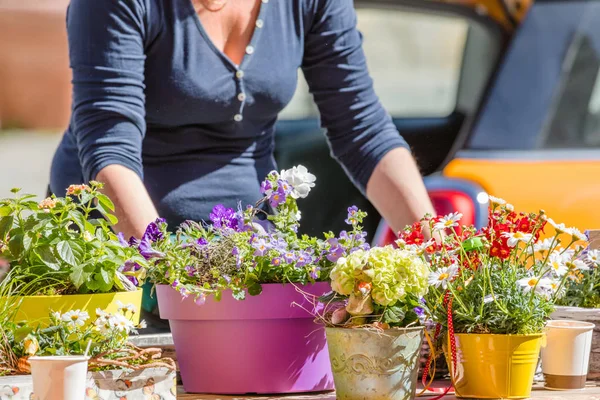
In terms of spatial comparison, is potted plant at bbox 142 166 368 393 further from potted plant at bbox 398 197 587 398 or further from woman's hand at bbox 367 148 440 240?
woman's hand at bbox 367 148 440 240

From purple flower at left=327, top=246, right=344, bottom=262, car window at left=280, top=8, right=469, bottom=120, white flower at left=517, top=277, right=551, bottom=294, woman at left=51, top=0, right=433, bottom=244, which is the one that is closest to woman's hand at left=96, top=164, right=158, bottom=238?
woman at left=51, top=0, right=433, bottom=244

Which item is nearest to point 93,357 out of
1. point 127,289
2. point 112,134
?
point 127,289

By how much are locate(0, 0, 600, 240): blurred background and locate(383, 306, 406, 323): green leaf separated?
1.49 m

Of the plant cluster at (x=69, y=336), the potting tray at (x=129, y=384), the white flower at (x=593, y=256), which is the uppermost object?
the white flower at (x=593, y=256)

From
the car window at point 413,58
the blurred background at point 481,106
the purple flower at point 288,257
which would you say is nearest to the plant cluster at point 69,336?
the purple flower at point 288,257

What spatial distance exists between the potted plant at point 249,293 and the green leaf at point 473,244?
0.14 metres

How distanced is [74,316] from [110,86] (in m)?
0.63

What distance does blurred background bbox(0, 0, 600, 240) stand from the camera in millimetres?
2717

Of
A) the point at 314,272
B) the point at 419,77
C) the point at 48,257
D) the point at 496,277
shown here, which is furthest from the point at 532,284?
the point at 419,77

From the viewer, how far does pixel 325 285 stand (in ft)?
4.15

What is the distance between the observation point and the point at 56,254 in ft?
3.94

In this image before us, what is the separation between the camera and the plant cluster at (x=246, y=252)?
1227mm

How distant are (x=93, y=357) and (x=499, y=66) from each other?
2040mm

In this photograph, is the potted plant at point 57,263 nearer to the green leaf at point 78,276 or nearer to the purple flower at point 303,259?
the green leaf at point 78,276
